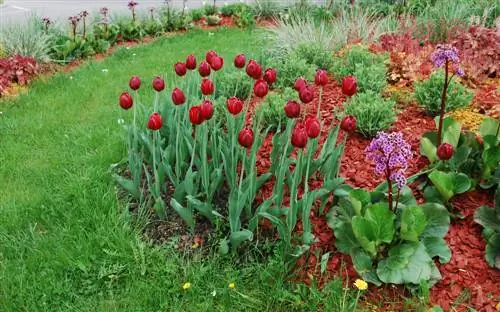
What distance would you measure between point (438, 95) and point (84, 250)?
9.22ft

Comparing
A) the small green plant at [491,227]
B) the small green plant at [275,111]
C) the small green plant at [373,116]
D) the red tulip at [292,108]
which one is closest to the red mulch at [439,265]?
the small green plant at [491,227]

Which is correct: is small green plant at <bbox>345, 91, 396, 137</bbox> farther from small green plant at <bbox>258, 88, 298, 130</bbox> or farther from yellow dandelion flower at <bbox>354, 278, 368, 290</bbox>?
yellow dandelion flower at <bbox>354, 278, 368, 290</bbox>

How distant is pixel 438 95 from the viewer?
13.6 feet

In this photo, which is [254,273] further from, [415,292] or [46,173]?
[46,173]

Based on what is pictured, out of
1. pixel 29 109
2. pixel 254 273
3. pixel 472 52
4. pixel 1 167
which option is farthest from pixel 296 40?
pixel 254 273

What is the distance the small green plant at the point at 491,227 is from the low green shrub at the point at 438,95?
1244mm

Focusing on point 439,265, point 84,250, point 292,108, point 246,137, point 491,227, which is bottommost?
point 84,250

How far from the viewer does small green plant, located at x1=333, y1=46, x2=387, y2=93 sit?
4566mm

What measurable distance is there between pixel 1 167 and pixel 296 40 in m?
3.76

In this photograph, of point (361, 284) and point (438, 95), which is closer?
point (361, 284)

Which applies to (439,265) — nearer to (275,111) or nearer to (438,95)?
(438,95)

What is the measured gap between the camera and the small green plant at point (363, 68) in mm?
4566

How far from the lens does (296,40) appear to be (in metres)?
6.66

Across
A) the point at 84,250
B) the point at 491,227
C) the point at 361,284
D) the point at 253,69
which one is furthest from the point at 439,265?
the point at 84,250
